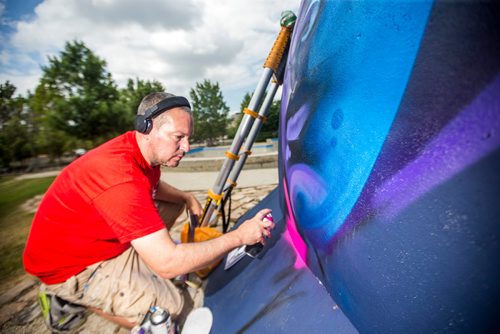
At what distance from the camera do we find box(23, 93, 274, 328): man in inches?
49.1

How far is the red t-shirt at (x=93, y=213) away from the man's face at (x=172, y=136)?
169mm

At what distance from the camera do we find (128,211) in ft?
4.04

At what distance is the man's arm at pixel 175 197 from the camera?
2.33 metres

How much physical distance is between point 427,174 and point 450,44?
0.30 metres

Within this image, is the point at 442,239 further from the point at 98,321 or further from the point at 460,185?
the point at 98,321

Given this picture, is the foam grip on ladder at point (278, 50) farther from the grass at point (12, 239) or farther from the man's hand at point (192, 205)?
the grass at point (12, 239)

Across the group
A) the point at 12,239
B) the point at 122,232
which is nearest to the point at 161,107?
the point at 122,232

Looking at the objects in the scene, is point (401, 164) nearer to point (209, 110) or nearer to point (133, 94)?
point (133, 94)

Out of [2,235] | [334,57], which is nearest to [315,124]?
[334,57]

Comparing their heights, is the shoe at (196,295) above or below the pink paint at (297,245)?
below

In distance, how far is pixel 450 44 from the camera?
0.48m

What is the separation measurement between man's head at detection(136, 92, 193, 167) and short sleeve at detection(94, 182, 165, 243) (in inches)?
15.2

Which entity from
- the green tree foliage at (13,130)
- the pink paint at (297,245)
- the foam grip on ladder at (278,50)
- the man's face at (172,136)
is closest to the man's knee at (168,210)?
the man's face at (172,136)

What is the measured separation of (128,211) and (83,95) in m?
19.5
